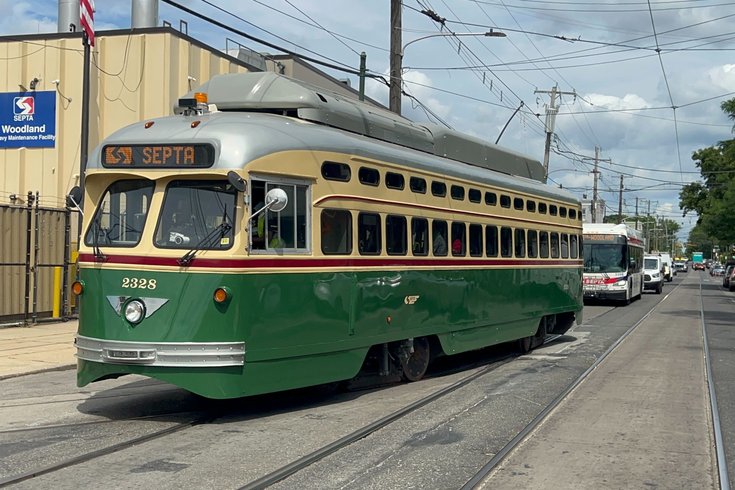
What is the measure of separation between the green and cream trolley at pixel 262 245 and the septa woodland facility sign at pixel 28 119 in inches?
531

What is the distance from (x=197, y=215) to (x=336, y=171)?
5.59 ft

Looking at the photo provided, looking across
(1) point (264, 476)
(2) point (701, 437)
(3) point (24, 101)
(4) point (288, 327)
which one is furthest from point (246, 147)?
(3) point (24, 101)

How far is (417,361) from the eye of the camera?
10.5 meters

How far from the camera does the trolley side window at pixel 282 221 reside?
7.71m

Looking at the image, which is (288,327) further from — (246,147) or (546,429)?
(546,429)

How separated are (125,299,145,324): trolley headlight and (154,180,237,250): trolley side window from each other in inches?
22.8

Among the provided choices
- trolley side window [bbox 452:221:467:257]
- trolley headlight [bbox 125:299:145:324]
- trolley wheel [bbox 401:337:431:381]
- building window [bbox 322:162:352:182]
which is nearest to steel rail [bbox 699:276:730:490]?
trolley wheel [bbox 401:337:431:381]

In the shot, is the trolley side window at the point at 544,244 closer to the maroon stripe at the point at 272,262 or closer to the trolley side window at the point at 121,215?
the maroon stripe at the point at 272,262

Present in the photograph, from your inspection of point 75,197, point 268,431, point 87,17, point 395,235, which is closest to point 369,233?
point 395,235

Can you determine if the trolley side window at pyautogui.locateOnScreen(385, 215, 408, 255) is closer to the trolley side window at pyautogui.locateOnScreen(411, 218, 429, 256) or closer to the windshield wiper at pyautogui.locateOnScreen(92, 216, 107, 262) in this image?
the trolley side window at pyautogui.locateOnScreen(411, 218, 429, 256)

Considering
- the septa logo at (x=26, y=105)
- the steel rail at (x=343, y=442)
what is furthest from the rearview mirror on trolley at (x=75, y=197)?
the septa logo at (x=26, y=105)

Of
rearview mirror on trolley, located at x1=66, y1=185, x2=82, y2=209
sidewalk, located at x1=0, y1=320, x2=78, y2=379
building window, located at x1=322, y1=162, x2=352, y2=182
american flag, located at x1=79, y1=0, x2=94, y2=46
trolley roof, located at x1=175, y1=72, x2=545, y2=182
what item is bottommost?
sidewalk, located at x1=0, y1=320, x2=78, y2=379

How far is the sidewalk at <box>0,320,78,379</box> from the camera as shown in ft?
38.3

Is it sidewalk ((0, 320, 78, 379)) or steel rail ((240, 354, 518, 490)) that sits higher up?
sidewalk ((0, 320, 78, 379))
